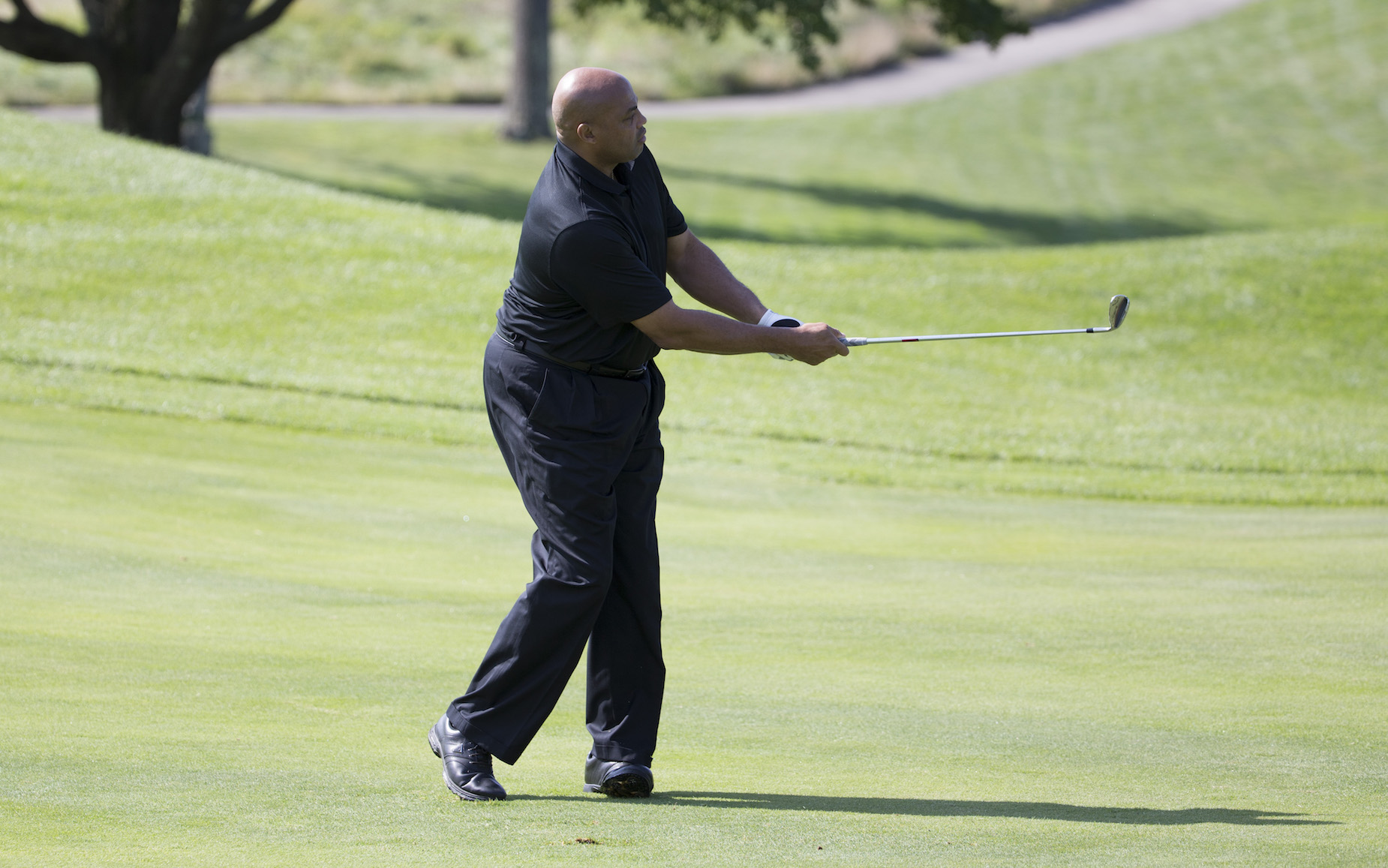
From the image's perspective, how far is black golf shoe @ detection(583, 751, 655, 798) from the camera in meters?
4.24

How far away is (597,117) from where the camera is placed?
13.9ft

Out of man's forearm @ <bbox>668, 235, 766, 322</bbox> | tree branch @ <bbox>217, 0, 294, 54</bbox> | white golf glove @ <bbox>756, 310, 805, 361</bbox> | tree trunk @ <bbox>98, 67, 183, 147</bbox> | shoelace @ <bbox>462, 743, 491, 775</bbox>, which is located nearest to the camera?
shoelace @ <bbox>462, 743, 491, 775</bbox>

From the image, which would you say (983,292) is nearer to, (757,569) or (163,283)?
(163,283)

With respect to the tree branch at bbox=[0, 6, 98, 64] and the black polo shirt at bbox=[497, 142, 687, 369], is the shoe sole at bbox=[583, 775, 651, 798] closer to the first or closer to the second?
the black polo shirt at bbox=[497, 142, 687, 369]

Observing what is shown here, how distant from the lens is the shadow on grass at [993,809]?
13.0 feet

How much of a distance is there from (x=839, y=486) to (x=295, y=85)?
2749 centimetres

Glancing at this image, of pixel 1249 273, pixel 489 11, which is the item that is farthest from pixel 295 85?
pixel 1249 273

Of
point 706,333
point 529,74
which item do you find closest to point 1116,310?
point 706,333

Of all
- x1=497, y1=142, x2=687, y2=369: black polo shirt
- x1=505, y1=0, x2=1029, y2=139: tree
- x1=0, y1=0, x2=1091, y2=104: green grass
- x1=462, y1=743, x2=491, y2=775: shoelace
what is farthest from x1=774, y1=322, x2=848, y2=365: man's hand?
x1=0, y1=0, x2=1091, y2=104: green grass

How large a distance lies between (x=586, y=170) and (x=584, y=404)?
2.04 feet

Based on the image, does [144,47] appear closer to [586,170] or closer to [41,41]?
[41,41]

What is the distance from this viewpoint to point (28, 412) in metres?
10.5

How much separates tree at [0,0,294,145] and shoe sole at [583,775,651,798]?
20.3m

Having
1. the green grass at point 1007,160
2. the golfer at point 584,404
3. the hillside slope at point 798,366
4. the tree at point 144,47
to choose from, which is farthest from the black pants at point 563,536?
the tree at point 144,47
